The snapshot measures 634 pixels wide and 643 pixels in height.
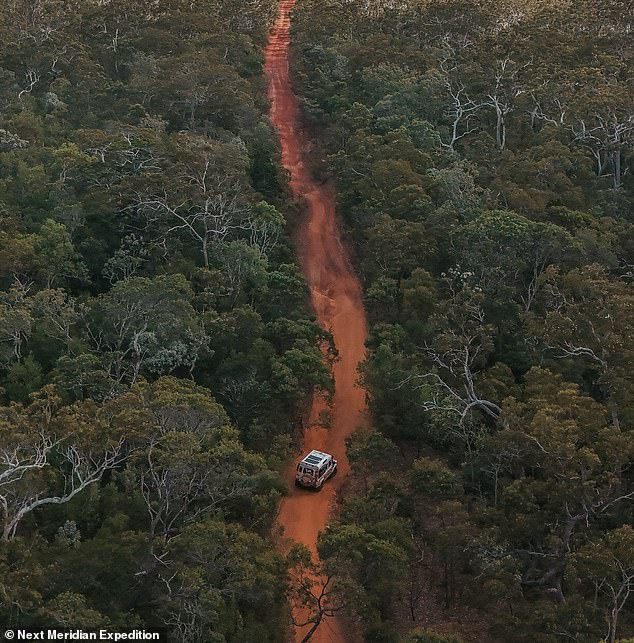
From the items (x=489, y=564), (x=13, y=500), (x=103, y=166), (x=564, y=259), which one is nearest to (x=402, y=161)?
(x=564, y=259)

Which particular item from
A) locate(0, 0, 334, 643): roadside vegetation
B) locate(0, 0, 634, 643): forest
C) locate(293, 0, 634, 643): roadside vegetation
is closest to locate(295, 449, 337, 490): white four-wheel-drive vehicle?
locate(0, 0, 634, 643): forest

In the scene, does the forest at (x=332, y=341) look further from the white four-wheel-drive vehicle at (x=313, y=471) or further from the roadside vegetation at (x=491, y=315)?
the white four-wheel-drive vehicle at (x=313, y=471)

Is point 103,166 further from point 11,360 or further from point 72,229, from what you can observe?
point 11,360

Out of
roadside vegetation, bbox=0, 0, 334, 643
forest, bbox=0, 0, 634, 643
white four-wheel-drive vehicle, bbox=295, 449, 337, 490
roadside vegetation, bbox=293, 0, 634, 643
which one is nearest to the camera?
roadside vegetation, bbox=0, 0, 334, 643

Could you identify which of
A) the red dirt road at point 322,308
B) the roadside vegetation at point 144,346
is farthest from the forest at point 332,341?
the red dirt road at point 322,308

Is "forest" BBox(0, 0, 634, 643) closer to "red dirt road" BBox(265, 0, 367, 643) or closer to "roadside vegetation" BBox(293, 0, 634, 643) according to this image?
"roadside vegetation" BBox(293, 0, 634, 643)

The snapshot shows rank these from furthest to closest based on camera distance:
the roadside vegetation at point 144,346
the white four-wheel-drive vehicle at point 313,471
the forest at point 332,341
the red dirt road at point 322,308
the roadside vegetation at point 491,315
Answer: the white four-wheel-drive vehicle at point 313,471
the red dirt road at point 322,308
the roadside vegetation at point 491,315
the forest at point 332,341
the roadside vegetation at point 144,346

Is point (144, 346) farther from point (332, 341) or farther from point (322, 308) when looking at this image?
point (322, 308)
